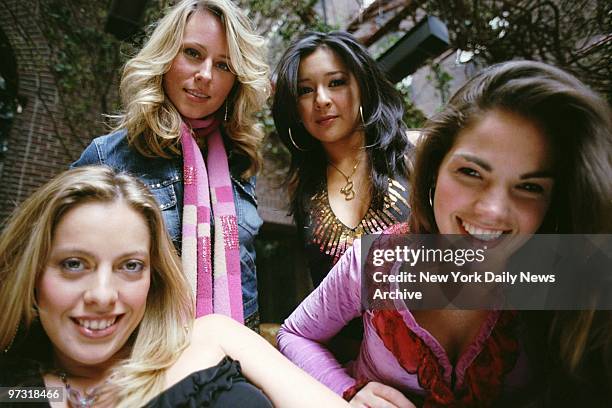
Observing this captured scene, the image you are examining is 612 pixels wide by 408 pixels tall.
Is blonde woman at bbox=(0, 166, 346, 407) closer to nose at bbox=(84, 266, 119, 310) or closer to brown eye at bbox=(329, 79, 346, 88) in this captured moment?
nose at bbox=(84, 266, 119, 310)

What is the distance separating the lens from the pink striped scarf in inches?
38.2

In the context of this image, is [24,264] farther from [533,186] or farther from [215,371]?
[533,186]

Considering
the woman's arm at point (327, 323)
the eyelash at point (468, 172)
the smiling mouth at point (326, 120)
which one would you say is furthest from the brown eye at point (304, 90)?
the eyelash at point (468, 172)

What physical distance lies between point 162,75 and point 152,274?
586mm

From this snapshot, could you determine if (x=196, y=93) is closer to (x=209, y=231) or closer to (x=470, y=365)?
(x=209, y=231)

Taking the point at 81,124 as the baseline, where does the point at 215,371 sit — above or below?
below

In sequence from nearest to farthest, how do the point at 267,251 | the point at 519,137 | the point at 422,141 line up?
1. the point at 519,137
2. the point at 422,141
3. the point at 267,251

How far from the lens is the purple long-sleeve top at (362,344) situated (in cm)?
71

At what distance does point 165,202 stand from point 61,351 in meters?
0.43

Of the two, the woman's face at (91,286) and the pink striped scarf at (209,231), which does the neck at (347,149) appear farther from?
the woman's face at (91,286)

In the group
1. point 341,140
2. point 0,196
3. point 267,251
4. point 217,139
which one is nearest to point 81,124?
point 0,196

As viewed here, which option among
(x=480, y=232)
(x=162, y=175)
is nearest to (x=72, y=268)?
(x=162, y=175)

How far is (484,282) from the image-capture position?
708mm

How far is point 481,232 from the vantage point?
2.15 feet
